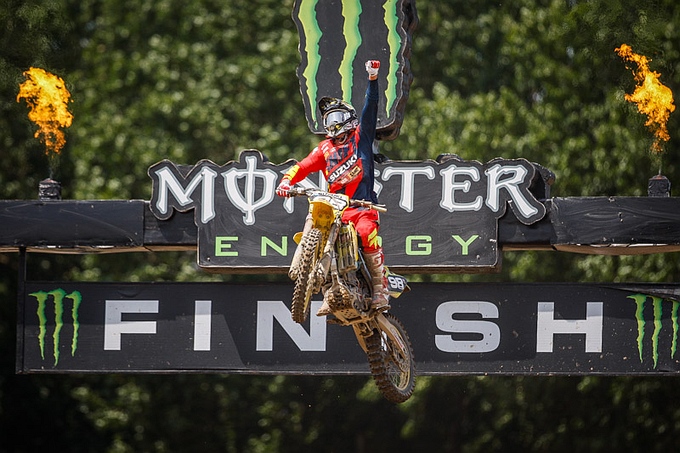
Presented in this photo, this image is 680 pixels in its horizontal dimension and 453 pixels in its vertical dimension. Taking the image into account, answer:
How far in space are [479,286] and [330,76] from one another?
281cm

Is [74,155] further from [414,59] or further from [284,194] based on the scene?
[284,194]

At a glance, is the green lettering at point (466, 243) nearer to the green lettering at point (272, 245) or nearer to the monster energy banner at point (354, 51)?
the monster energy banner at point (354, 51)

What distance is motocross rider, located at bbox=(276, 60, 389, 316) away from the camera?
13.1 m

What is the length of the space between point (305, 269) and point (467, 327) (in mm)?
3266

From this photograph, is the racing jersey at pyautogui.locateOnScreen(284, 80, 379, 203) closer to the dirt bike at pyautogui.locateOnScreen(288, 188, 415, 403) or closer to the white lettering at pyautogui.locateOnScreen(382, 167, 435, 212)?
the dirt bike at pyautogui.locateOnScreen(288, 188, 415, 403)

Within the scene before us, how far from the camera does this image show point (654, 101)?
15.6m

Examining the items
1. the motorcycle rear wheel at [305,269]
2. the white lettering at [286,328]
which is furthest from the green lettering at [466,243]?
the motorcycle rear wheel at [305,269]

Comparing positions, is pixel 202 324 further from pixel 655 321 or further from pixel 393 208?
pixel 655 321

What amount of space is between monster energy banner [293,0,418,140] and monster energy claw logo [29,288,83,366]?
10.7 ft

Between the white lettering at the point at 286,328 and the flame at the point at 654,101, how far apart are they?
164 inches

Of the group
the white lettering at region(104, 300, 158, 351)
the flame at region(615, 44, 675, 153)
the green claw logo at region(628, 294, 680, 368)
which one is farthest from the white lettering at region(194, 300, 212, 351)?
the flame at region(615, 44, 675, 153)

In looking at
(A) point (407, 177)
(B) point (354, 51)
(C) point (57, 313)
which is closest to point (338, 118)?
(A) point (407, 177)

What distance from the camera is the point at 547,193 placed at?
15320 millimetres

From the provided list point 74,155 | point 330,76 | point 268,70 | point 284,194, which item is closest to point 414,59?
point 268,70
